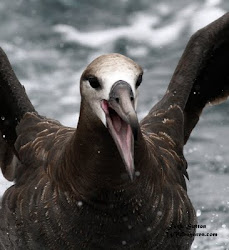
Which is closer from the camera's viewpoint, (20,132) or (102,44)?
(20,132)

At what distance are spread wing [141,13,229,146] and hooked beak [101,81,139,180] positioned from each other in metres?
1.75

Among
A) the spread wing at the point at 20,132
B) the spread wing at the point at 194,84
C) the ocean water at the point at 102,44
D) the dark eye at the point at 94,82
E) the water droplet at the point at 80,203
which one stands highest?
the ocean water at the point at 102,44

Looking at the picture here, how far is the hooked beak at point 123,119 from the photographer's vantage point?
183 inches

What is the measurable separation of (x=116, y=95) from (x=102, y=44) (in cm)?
810

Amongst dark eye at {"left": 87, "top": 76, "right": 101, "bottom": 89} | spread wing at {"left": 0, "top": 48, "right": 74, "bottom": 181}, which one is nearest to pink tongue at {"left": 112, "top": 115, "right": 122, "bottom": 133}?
dark eye at {"left": 87, "top": 76, "right": 101, "bottom": 89}

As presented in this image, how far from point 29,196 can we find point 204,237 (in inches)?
130

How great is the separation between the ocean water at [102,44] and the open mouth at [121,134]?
4.93m

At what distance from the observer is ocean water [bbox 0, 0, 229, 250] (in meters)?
10.8

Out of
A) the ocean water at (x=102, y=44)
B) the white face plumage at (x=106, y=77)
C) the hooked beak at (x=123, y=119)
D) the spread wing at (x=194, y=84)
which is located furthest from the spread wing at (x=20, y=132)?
the ocean water at (x=102, y=44)

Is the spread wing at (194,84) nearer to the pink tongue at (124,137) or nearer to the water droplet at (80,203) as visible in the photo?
the water droplet at (80,203)

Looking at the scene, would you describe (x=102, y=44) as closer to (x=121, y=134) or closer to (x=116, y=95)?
(x=121, y=134)

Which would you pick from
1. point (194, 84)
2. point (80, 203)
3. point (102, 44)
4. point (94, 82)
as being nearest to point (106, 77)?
point (94, 82)

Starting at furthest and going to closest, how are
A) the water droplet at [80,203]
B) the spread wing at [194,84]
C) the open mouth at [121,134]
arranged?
the spread wing at [194,84]
the water droplet at [80,203]
the open mouth at [121,134]

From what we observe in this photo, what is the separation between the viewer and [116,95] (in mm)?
4758
